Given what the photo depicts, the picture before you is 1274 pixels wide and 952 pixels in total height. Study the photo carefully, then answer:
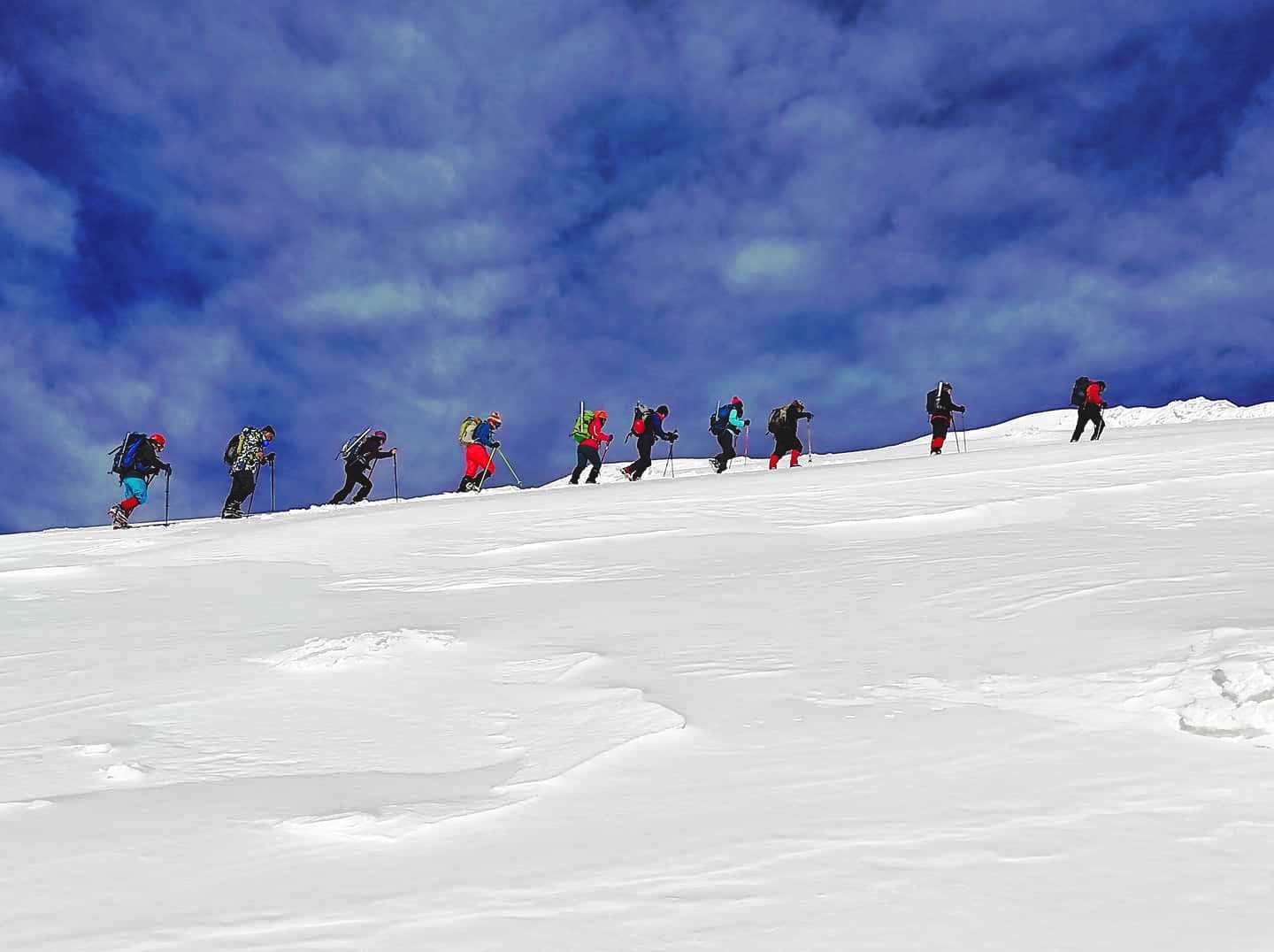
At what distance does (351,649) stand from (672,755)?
7.78 ft

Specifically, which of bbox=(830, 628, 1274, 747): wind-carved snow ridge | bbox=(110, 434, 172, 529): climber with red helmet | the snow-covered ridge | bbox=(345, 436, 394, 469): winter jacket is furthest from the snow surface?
the snow-covered ridge

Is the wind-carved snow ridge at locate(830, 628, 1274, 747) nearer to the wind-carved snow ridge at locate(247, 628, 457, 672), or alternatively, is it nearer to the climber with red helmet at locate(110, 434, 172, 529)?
the wind-carved snow ridge at locate(247, 628, 457, 672)

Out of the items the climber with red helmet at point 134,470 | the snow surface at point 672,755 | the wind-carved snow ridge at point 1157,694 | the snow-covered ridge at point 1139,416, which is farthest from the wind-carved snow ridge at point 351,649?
the snow-covered ridge at point 1139,416

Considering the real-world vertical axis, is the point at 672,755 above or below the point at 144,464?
below

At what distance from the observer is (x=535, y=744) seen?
3545mm

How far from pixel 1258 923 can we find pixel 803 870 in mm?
922

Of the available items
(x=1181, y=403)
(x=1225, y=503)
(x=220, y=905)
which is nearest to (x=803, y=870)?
(x=220, y=905)

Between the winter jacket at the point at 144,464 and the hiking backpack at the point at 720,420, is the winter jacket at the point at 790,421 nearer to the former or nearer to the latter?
the hiking backpack at the point at 720,420

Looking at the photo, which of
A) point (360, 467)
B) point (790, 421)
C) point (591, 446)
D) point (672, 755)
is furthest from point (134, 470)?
point (672, 755)

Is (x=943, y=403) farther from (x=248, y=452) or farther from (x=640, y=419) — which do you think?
(x=248, y=452)

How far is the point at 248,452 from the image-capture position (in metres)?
16.8

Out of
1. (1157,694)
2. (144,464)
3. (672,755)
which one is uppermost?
(144,464)

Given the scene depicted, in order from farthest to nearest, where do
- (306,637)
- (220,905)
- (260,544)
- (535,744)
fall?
(260,544) → (306,637) → (535,744) → (220,905)

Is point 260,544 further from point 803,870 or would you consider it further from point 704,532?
point 803,870
